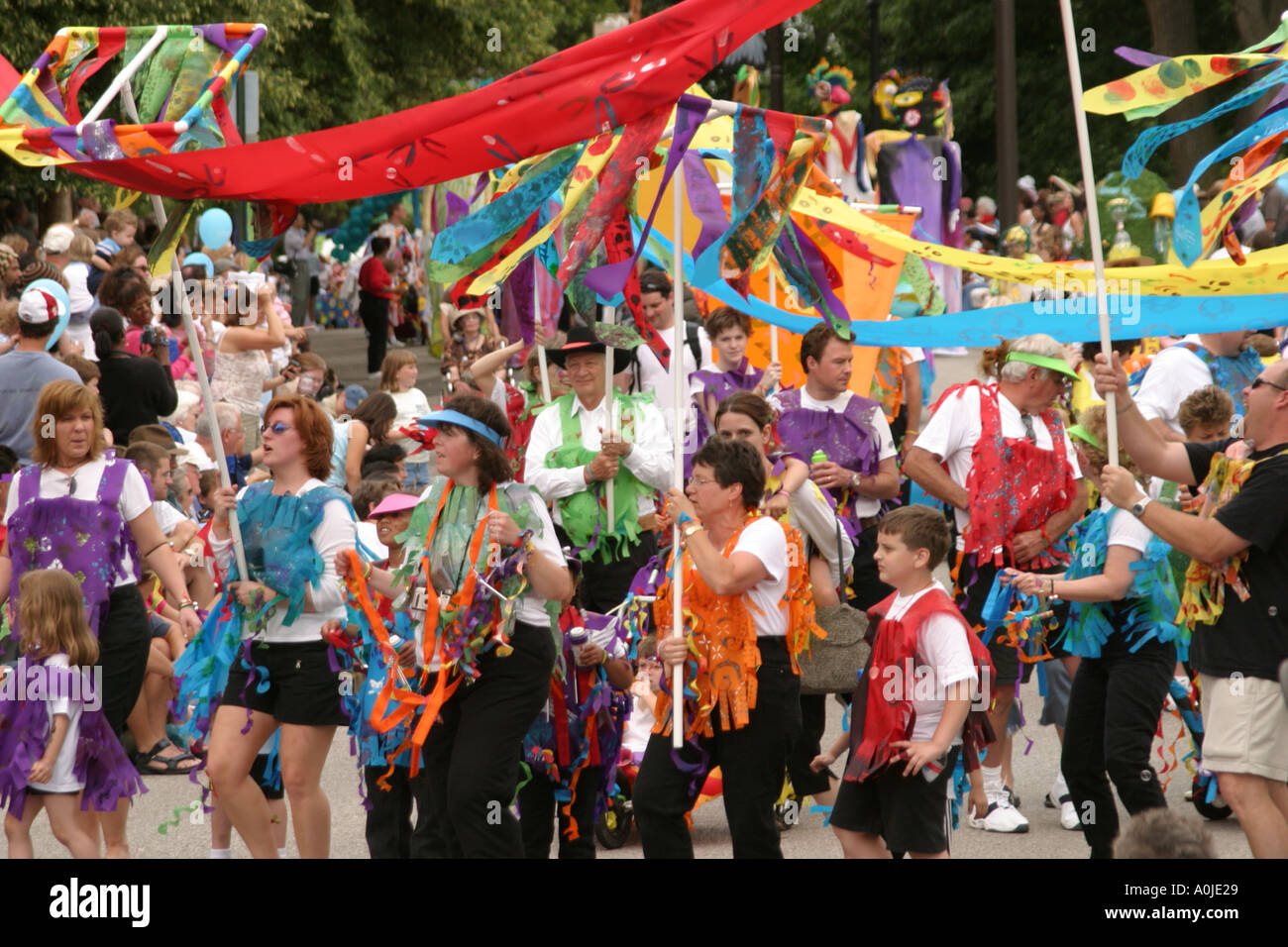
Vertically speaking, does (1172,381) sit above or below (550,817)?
above

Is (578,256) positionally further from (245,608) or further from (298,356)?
(298,356)

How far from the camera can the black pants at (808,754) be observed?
7074 mm

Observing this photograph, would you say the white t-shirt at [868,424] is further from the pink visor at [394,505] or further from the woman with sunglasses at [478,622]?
the woman with sunglasses at [478,622]

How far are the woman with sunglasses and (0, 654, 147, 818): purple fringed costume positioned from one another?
1.24m

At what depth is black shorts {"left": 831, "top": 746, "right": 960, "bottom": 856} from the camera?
538 centimetres

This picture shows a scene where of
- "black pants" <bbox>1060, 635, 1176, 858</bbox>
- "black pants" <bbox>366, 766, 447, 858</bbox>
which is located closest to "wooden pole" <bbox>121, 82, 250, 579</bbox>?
"black pants" <bbox>366, 766, 447, 858</bbox>

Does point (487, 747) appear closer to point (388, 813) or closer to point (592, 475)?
point (388, 813)

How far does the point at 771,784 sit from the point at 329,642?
65.8 inches

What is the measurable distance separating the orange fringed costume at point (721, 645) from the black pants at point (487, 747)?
451mm

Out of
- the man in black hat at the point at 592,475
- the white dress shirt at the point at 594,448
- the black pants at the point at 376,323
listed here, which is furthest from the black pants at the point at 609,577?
the black pants at the point at 376,323

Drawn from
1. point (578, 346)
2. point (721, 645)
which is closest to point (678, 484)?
point (721, 645)

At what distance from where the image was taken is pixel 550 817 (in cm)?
623

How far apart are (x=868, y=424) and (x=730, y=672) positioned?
2323mm
